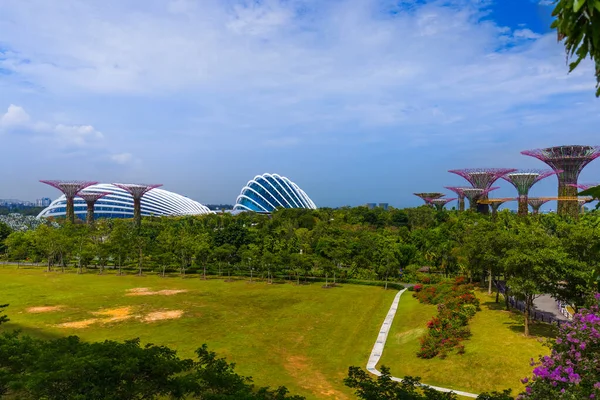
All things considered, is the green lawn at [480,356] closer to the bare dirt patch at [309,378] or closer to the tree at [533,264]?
the tree at [533,264]

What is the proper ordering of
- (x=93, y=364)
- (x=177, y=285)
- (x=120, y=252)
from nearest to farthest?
1. (x=93, y=364)
2. (x=177, y=285)
3. (x=120, y=252)

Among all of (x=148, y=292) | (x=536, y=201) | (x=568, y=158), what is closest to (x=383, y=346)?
(x=148, y=292)

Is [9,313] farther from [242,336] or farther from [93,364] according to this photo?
[93,364]

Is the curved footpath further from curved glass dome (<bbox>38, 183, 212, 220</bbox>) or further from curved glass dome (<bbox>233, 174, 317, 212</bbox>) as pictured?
curved glass dome (<bbox>38, 183, 212, 220</bbox>)

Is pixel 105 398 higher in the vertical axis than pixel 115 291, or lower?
higher

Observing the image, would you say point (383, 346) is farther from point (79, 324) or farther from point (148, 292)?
point (148, 292)

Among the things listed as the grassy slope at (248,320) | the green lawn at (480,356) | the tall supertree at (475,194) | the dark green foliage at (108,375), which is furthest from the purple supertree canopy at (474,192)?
the dark green foliage at (108,375)

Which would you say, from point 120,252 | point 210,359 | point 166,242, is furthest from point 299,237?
point 210,359
